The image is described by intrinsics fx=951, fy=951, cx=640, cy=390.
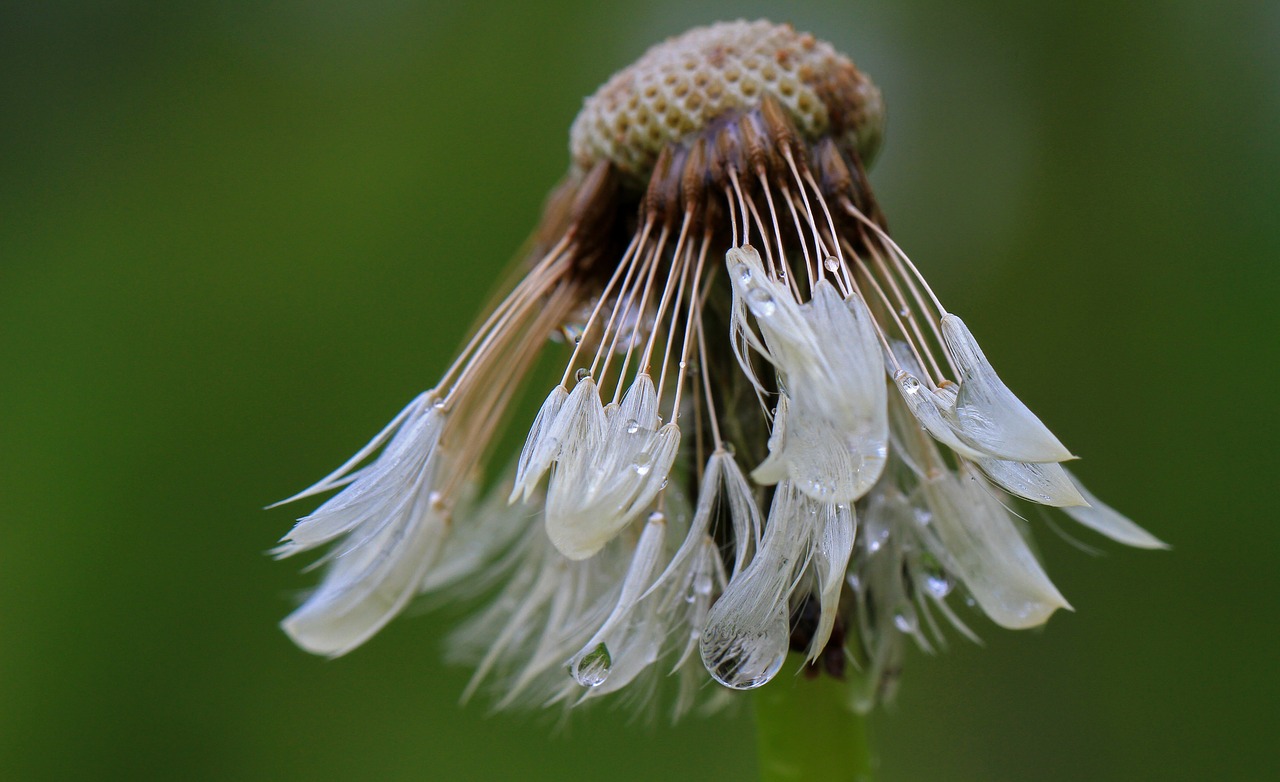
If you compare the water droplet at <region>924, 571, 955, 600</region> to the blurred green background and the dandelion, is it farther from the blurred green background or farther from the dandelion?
the blurred green background

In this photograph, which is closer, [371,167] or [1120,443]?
[1120,443]

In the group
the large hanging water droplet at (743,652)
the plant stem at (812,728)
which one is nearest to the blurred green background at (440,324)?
the plant stem at (812,728)

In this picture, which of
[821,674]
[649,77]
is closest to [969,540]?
[821,674]

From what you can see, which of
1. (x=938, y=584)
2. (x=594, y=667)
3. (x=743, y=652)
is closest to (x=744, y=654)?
(x=743, y=652)

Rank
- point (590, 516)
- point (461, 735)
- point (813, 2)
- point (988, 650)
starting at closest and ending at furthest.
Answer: point (590, 516) < point (461, 735) < point (988, 650) < point (813, 2)

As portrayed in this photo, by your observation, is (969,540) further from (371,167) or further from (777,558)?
(371,167)

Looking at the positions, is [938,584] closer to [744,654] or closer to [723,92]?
[744,654]
